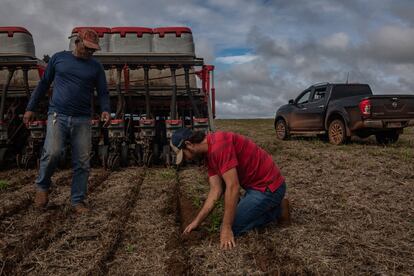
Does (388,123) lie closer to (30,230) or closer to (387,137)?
(387,137)

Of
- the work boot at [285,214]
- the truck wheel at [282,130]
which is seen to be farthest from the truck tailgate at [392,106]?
the work boot at [285,214]

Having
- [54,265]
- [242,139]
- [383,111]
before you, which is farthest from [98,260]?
[383,111]

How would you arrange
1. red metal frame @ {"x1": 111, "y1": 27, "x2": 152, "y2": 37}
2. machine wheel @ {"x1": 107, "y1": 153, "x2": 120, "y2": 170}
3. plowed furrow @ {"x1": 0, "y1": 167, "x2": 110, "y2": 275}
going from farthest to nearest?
red metal frame @ {"x1": 111, "y1": 27, "x2": 152, "y2": 37} → machine wheel @ {"x1": 107, "y1": 153, "x2": 120, "y2": 170} → plowed furrow @ {"x1": 0, "y1": 167, "x2": 110, "y2": 275}

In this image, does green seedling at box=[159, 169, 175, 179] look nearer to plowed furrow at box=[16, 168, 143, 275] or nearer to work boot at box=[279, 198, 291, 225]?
plowed furrow at box=[16, 168, 143, 275]

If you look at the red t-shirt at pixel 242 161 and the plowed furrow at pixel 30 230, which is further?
the red t-shirt at pixel 242 161

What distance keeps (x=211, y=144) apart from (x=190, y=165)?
5.72m

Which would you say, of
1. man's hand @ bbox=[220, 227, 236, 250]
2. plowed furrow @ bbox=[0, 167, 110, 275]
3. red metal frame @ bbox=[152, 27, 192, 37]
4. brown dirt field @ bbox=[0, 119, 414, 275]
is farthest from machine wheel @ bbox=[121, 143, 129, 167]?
man's hand @ bbox=[220, 227, 236, 250]

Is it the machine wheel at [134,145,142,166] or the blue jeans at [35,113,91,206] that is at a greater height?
the blue jeans at [35,113,91,206]

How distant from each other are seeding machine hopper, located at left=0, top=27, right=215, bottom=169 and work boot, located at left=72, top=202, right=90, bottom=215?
141 inches

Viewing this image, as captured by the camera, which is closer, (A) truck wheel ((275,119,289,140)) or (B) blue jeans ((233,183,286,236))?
(B) blue jeans ((233,183,286,236))

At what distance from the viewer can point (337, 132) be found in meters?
12.1

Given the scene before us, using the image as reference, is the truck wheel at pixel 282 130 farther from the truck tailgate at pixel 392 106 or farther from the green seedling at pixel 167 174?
the green seedling at pixel 167 174

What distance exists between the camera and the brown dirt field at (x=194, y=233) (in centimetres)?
351

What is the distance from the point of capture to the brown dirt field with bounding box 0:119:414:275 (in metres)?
3.51
